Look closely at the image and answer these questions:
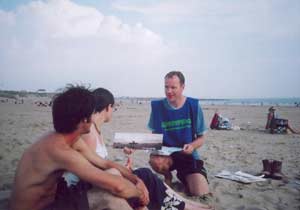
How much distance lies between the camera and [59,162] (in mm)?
2246

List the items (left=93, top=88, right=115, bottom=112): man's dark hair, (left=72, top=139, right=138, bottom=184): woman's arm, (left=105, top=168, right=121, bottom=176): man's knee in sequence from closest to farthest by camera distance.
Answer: (left=105, top=168, right=121, bottom=176): man's knee → (left=72, top=139, right=138, bottom=184): woman's arm → (left=93, top=88, right=115, bottom=112): man's dark hair

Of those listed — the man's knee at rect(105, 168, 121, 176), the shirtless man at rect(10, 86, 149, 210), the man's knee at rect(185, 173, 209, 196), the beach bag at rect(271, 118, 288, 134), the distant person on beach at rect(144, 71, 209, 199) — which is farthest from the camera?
the beach bag at rect(271, 118, 288, 134)

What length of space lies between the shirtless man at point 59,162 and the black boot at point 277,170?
3.39m

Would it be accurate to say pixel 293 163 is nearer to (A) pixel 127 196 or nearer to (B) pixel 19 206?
(A) pixel 127 196

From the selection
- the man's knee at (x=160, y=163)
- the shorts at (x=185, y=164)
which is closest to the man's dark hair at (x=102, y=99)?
the man's knee at (x=160, y=163)

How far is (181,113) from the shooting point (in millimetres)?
4492

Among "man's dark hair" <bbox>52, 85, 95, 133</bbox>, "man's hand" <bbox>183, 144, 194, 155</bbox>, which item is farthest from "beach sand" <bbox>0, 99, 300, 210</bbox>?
"man's dark hair" <bbox>52, 85, 95, 133</bbox>

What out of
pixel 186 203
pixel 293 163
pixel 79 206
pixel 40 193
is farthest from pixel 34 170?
pixel 293 163

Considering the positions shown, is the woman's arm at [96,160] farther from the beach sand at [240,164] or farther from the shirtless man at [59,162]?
the beach sand at [240,164]

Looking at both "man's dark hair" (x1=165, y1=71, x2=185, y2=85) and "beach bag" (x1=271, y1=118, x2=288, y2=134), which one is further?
"beach bag" (x1=271, y1=118, x2=288, y2=134)

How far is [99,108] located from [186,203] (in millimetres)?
1437

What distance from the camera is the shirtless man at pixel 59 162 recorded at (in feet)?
7.41

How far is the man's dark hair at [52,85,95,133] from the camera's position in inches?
92.0

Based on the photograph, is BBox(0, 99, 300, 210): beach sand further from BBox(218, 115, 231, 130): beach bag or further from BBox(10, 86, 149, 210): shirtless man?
BBox(218, 115, 231, 130): beach bag
